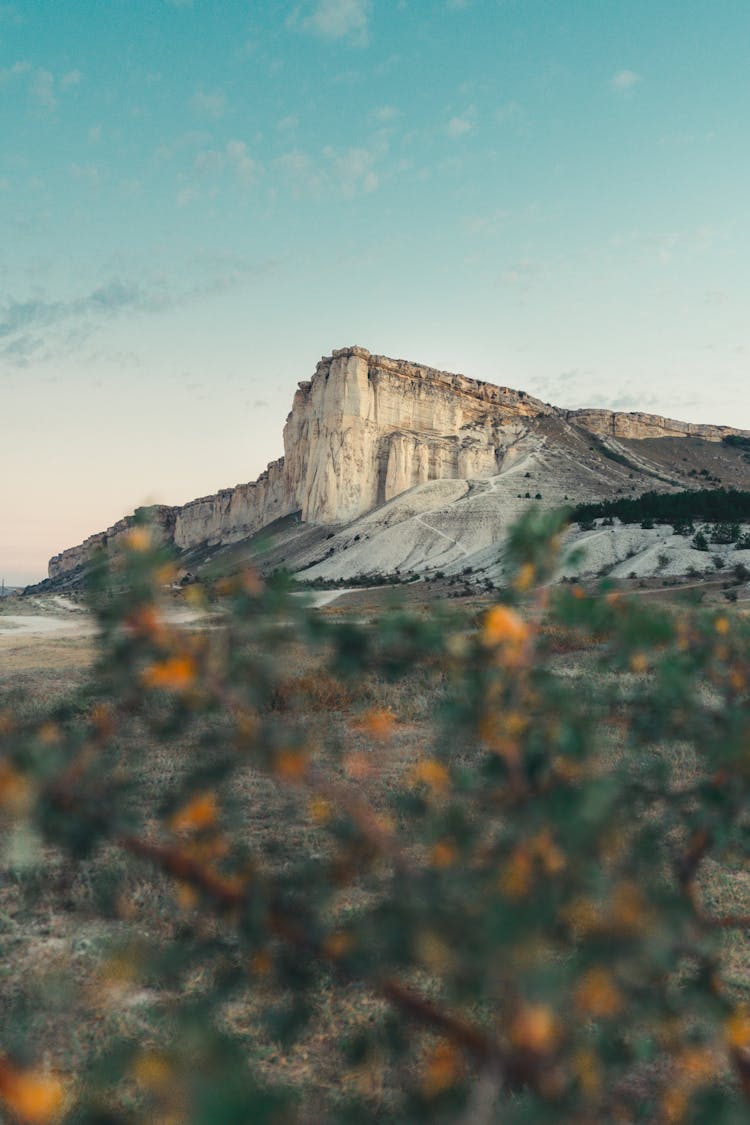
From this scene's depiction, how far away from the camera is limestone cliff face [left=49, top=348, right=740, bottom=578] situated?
78.5 meters

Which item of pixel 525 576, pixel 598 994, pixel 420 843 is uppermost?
pixel 525 576

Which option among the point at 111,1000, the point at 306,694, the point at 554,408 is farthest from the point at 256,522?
the point at 111,1000

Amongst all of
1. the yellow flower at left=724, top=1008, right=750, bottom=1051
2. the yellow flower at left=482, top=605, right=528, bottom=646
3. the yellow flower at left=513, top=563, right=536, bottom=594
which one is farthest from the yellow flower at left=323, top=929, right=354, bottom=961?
the yellow flower at left=724, top=1008, right=750, bottom=1051

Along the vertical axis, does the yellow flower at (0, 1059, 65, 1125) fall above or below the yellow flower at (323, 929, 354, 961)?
below

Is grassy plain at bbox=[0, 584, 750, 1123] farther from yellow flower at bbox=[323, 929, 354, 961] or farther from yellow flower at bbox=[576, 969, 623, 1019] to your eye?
yellow flower at bbox=[576, 969, 623, 1019]

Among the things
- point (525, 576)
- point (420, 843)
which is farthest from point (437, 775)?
point (525, 576)

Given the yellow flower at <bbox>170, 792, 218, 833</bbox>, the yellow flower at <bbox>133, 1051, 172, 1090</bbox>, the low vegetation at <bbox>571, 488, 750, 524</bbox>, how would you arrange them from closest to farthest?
the yellow flower at <bbox>133, 1051, 172, 1090</bbox>
the yellow flower at <bbox>170, 792, 218, 833</bbox>
the low vegetation at <bbox>571, 488, 750, 524</bbox>

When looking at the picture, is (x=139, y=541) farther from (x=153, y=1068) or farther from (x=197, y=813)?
(x=153, y=1068)

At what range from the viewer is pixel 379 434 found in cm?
8088

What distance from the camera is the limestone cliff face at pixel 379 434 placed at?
258 feet

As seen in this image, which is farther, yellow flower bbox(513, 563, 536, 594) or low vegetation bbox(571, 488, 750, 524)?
low vegetation bbox(571, 488, 750, 524)

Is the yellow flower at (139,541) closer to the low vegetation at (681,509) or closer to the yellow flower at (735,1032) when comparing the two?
the yellow flower at (735,1032)

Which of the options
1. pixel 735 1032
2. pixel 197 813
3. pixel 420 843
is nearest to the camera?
pixel 197 813

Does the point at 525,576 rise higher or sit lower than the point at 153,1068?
higher
